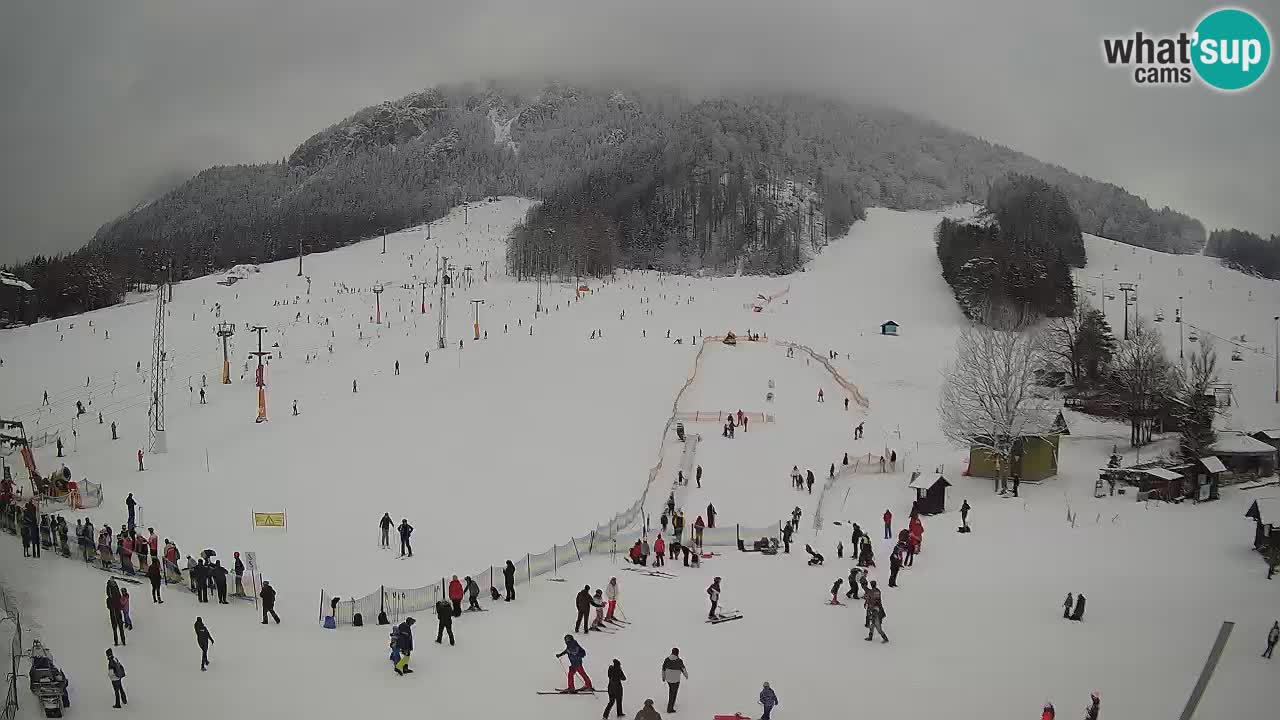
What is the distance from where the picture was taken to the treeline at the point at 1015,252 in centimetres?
7569

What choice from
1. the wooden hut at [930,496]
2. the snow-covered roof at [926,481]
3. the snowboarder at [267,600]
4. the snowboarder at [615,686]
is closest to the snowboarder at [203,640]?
the snowboarder at [267,600]

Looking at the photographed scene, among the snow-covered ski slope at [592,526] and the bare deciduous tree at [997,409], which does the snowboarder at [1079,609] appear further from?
the bare deciduous tree at [997,409]

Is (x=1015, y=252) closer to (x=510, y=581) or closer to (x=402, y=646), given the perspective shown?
(x=510, y=581)

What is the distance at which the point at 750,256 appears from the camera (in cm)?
13138

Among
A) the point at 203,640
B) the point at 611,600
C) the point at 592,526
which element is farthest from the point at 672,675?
the point at 592,526

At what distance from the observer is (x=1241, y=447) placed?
92.2 feet

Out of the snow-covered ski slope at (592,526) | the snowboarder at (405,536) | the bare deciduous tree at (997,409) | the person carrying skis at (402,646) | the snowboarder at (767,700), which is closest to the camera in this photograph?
the snowboarder at (767,700)

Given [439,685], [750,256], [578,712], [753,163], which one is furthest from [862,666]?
[753,163]

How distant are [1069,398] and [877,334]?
67.5 feet

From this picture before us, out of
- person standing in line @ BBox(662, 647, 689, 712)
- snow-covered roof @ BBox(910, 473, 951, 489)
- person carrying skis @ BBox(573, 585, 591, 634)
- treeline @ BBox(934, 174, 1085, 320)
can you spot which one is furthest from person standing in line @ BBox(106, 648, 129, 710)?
treeline @ BBox(934, 174, 1085, 320)

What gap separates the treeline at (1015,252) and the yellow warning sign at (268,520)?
6603 cm

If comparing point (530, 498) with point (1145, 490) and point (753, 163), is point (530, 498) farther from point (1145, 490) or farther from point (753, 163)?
point (753, 163)

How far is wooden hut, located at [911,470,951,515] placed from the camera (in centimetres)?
2817

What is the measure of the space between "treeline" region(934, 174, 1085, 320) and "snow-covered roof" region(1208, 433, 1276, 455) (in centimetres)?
4841
